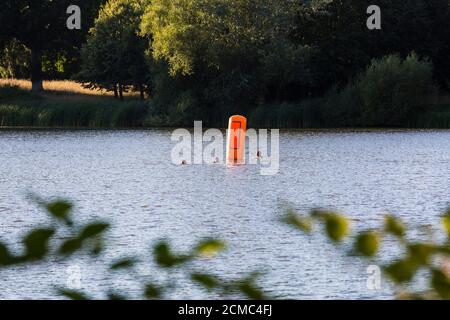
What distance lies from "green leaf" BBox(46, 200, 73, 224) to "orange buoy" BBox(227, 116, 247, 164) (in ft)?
122

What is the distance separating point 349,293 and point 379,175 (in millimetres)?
21387

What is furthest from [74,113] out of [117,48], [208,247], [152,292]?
[208,247]

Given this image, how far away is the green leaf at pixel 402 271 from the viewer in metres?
2.61

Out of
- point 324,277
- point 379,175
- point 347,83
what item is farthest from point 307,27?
point 324,277

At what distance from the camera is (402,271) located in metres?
2.63

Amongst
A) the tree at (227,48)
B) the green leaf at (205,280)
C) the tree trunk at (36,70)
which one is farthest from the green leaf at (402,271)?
the tree trunk at (36,70)

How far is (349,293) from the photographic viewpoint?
48.4 feet

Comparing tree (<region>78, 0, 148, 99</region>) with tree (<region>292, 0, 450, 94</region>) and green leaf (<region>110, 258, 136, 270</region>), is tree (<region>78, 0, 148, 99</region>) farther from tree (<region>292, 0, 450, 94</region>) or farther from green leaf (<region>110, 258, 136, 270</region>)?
green leaf (<region>110, 258, 136, 270</region>)

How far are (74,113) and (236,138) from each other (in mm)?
25981

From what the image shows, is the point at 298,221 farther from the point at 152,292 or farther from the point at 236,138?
the point at 236,138

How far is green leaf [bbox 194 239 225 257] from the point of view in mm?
2715

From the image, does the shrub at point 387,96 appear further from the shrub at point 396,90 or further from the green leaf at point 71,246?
the green leaf at point 71,246

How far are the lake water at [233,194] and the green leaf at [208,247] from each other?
0.94ft
